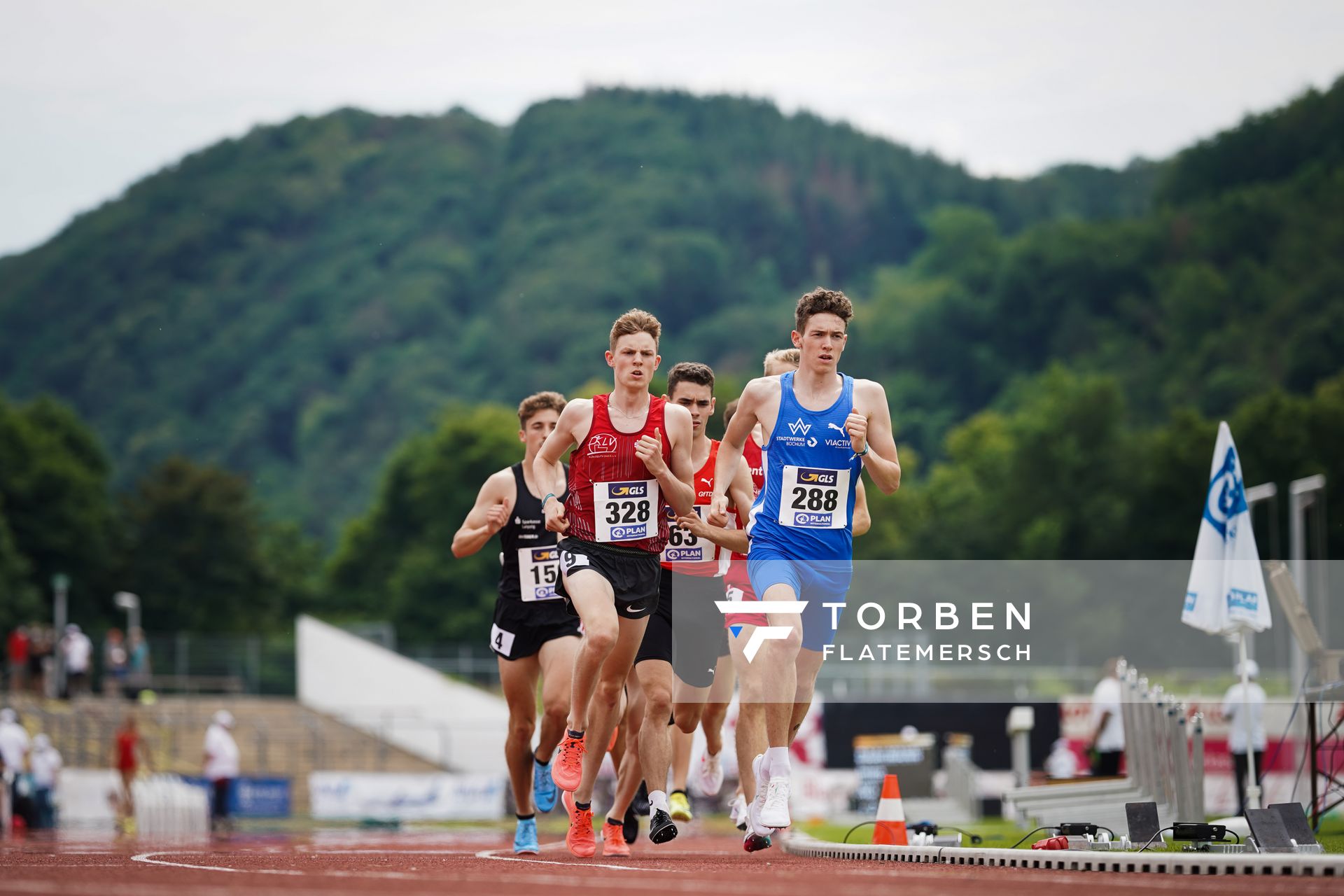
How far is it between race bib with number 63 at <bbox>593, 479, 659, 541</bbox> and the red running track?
78.0 inches

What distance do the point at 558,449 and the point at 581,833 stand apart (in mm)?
2365

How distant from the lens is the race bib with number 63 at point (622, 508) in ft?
36.3

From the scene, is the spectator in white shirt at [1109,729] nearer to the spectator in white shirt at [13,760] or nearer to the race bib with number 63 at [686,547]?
the race bib with number 63 at [686,547]

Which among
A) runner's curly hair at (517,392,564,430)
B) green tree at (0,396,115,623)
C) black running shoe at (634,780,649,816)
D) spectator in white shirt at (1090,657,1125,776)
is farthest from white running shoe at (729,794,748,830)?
green tree at (0,396,115,623)

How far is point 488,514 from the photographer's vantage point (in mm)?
12750

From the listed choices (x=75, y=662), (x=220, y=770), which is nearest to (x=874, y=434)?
(x=220, y=770)

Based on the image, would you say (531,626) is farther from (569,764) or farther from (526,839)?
(569,764)

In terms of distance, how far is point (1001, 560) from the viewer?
9212 cm

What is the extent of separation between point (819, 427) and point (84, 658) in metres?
40.2

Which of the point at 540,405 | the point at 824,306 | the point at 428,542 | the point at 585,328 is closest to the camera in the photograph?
the point at 824,306

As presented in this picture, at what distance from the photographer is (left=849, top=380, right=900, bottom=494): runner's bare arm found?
34.6 ft

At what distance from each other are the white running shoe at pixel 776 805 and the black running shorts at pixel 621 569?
133cm

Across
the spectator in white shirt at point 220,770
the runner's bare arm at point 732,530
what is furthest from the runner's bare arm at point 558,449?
the spectator in white shirt at point 220,770

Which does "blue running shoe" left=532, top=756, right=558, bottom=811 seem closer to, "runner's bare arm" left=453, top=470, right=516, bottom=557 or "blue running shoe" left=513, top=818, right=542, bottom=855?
"blue running shoe" left=513, top=818, right=542, bottom=855
